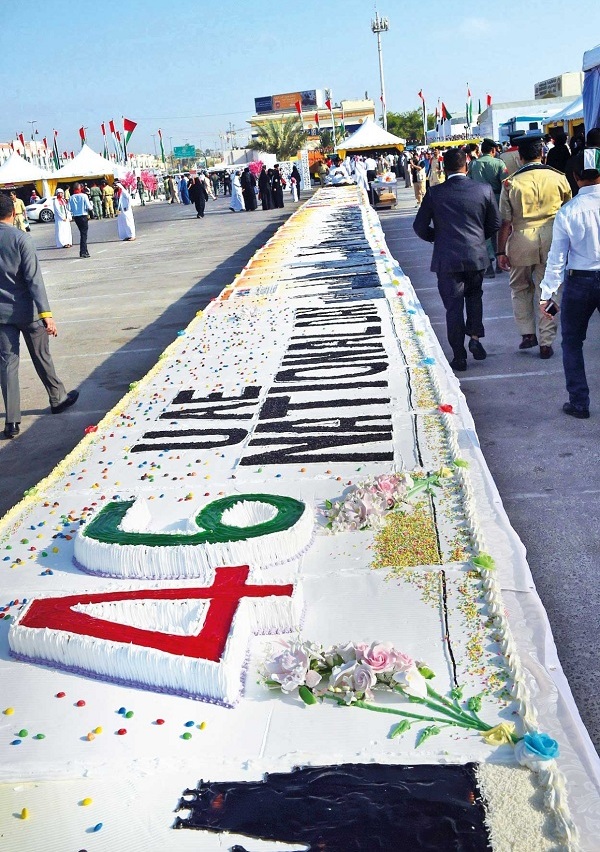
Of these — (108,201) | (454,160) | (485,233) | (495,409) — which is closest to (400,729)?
(495,409)

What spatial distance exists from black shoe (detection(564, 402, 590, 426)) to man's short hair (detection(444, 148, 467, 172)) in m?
2.35

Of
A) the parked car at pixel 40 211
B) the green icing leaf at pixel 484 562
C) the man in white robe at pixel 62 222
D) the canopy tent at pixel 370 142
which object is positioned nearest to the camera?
the green icing leaf at pixel 484 562

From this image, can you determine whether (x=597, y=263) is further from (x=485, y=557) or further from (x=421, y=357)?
(x=485, y=557)

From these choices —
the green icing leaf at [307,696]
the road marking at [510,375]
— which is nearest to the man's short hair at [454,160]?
the road marking at [510,375]

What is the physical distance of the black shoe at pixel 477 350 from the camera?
23.2 ft

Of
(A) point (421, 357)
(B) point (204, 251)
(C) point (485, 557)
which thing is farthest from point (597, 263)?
(B) point (204, 251)

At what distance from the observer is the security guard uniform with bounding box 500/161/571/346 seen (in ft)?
22.1

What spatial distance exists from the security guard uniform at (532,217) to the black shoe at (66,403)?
12.9 feet

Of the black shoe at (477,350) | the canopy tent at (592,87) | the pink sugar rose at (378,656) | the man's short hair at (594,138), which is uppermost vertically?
the canopy tent at (592,87)

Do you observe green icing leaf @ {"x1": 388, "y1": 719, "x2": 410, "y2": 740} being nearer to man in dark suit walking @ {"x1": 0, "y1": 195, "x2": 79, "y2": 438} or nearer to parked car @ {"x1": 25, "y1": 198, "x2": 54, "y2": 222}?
man in dark suit walking @ {"x1": 0, "y1": 195, "x2": 79, "y2": 438}

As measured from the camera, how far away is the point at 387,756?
7.42 ft

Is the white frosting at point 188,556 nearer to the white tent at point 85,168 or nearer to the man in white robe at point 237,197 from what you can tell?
the man in white robe at point 237,197

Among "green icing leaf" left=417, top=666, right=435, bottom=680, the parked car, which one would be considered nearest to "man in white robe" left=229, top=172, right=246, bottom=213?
the parked car

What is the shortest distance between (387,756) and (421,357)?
172 inches
